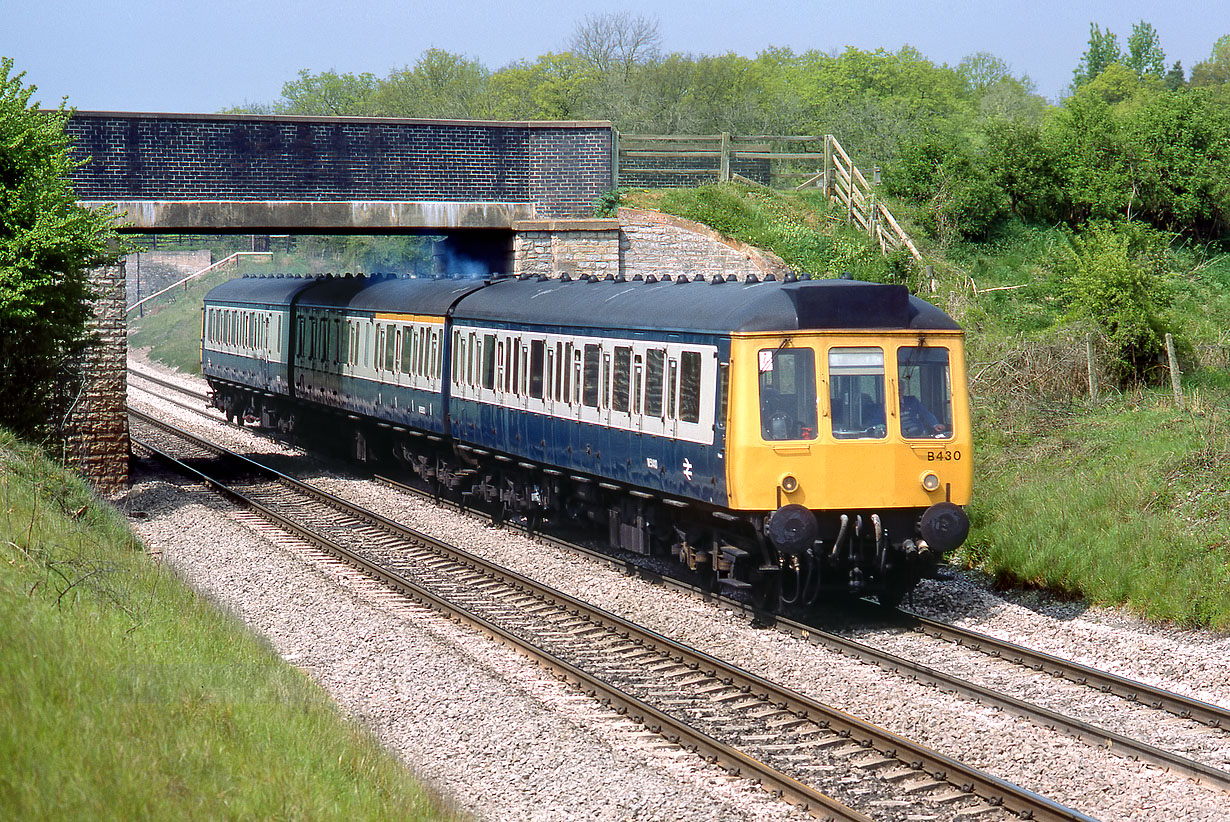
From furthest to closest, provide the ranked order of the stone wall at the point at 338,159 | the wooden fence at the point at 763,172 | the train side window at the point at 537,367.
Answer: the wooden fence at the point at 763,172 → the stone wall at the point at 338,159 → the train side window at the point at 537,367

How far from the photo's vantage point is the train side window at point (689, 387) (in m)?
12.8

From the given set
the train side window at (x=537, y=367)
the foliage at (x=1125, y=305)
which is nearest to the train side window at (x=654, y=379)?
the train side window at (x=537, y=367)

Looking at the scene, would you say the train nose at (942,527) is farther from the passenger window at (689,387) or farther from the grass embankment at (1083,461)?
the passenger window at (689,387)

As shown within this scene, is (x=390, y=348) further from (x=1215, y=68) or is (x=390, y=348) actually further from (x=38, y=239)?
(x=1215, y=68)

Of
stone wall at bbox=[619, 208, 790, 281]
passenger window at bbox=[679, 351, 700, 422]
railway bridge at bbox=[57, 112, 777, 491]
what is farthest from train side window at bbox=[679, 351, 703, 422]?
stone wall at bbox=[619, 208, 790, 281]

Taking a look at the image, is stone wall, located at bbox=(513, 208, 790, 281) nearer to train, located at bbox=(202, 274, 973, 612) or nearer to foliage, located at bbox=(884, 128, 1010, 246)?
foliage, located at bbox=(884, 128, 1010, 246)

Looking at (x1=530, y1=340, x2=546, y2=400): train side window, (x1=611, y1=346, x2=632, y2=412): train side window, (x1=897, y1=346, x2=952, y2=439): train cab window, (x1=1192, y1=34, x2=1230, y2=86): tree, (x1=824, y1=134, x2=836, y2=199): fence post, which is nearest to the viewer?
(x1=897, y1=346, x2=952, y2=439): train cab window

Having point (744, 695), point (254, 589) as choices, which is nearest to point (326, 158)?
point (254, 589)

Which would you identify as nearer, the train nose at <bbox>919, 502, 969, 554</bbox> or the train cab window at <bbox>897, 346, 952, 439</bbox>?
the train nose at <bbox>919, 502, 969, 554</bbox>

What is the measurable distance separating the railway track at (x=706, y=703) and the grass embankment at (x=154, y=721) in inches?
88.2

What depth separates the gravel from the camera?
813 cm

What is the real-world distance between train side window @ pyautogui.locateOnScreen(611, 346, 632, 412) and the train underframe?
3.12 feet

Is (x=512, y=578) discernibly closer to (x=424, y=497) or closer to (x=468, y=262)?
(x=424, y=497)

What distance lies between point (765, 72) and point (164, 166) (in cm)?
7069
